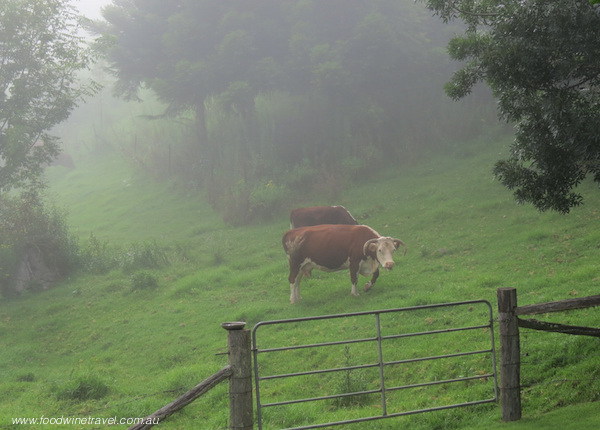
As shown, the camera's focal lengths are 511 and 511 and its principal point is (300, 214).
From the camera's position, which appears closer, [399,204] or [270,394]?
[270,394]

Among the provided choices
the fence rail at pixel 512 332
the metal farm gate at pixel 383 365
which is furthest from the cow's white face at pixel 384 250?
the fence rail at pixel 512 332

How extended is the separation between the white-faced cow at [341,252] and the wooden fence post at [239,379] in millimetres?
8506

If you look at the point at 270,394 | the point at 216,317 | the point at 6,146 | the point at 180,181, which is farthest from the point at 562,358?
the point at 180,181

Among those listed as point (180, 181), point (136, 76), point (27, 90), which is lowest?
point (180, 181)

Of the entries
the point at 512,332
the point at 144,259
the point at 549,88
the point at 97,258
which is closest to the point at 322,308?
the point at 549,88

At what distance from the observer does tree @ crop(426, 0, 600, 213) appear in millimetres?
6445

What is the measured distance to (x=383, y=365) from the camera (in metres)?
5.73

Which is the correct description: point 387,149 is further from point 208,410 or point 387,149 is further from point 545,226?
point 208,410

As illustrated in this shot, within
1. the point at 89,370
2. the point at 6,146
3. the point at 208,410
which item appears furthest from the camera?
the point at 6,146

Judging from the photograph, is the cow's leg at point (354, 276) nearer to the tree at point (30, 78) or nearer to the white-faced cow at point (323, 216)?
the white-faced cow at point (323, 216)

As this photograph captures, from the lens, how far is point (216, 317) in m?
12.8

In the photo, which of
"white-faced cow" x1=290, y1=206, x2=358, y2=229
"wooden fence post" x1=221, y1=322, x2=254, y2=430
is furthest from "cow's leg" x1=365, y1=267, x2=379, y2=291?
"wooden fence post" x1=221, y1=322, x2=254, y2=430

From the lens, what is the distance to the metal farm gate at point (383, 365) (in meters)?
6.49

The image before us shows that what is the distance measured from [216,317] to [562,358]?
321 inches
